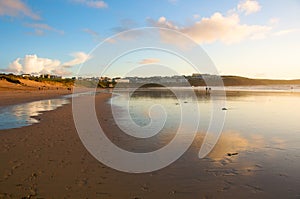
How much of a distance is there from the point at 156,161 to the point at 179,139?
3.52 meters

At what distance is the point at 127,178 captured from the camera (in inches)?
279

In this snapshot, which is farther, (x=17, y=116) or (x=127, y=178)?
(x=17, y=116)

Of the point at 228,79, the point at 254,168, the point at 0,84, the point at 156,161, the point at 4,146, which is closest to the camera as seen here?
the point at 254,168

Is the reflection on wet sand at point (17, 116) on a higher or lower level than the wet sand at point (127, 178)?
lower

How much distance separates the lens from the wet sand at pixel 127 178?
6012mm

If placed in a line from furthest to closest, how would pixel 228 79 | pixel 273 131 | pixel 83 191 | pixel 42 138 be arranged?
pixel 228 79
pixel 273 131
pixel 42 138
pixel 83 191

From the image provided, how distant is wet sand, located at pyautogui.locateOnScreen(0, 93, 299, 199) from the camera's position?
6.01 m

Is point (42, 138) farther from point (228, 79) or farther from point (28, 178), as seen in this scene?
point (228, 79)

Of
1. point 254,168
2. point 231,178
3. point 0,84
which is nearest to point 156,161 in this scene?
point 231,178

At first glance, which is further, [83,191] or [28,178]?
[28,178]

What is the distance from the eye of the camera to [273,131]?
44.1ft

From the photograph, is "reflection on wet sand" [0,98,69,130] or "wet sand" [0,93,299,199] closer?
"wet sand" [0,93,299,199]

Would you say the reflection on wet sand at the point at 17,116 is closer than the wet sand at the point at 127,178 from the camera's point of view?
No

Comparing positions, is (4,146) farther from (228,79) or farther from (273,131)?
(228,79)
